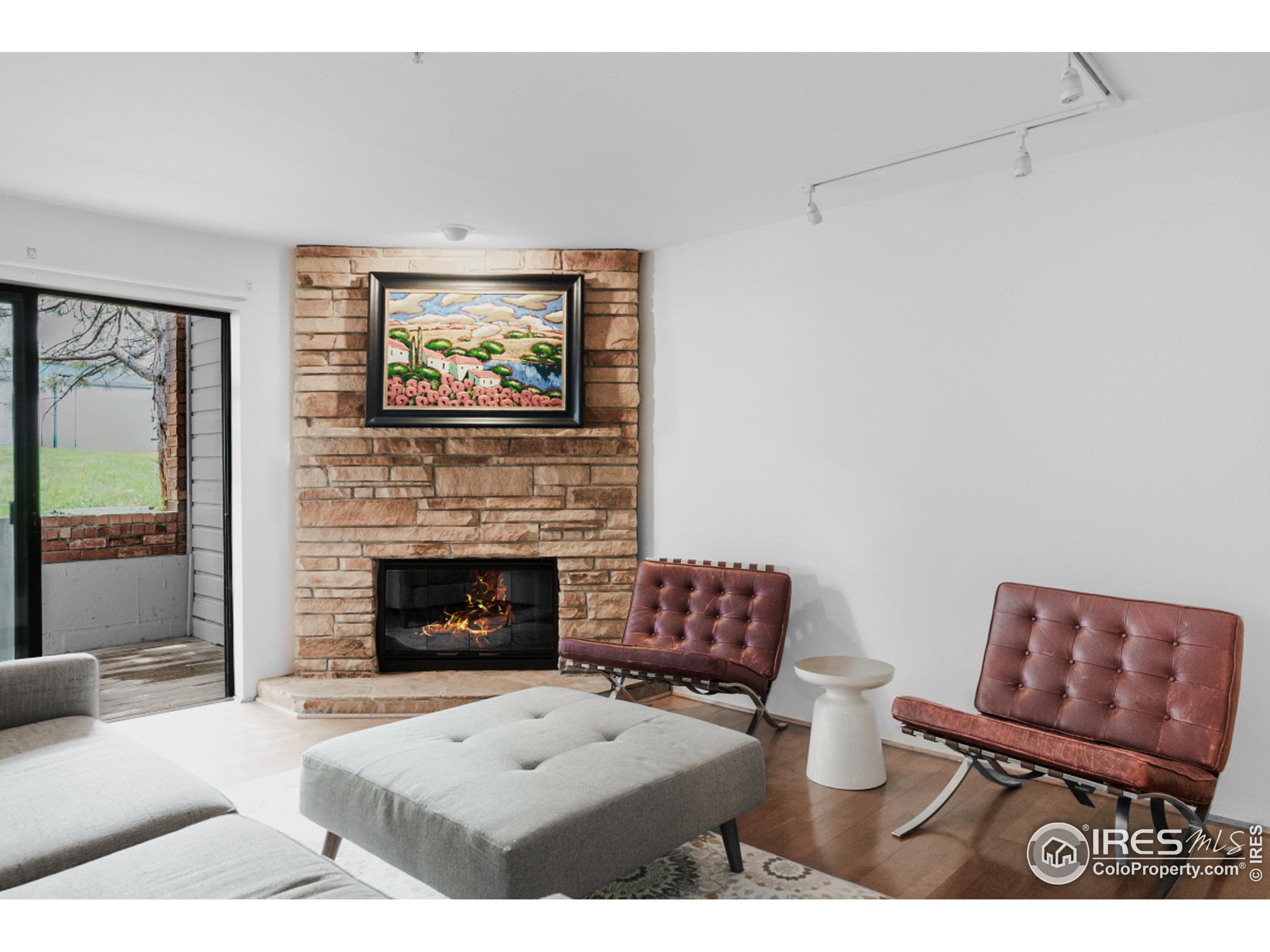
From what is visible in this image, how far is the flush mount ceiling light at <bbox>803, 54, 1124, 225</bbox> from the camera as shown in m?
2.32

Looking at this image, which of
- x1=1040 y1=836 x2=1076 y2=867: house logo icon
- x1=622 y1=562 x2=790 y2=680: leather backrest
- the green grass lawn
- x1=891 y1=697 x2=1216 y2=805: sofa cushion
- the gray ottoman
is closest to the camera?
the gray ottoman

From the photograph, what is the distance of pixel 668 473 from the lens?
176 inches

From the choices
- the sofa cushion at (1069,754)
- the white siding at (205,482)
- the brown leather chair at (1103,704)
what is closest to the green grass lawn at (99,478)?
→ the white siding at (205,482)

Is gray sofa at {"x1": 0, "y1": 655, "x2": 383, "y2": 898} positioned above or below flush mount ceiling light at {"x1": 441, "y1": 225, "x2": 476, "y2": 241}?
below

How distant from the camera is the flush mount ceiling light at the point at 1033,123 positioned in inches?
91.2

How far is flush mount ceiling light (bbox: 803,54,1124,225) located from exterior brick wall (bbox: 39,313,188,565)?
4129mm

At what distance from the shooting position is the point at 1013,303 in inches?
127

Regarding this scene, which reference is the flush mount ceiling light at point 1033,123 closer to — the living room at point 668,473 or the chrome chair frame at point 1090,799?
the living room at point 668,473

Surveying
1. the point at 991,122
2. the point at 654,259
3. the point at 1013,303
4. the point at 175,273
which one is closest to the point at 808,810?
the point at 1013,303

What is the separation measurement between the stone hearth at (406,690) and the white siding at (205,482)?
1.44m

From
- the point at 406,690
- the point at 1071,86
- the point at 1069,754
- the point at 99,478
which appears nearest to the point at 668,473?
the point at 406,690

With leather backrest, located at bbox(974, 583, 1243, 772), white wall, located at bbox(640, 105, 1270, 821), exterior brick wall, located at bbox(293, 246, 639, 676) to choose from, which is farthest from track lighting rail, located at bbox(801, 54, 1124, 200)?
leather backrest, located at bbox(974, 583, 1243, 772)

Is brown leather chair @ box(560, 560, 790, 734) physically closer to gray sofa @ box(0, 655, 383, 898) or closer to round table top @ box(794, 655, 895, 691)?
round table top @ box(794, 655, 895, 691)
